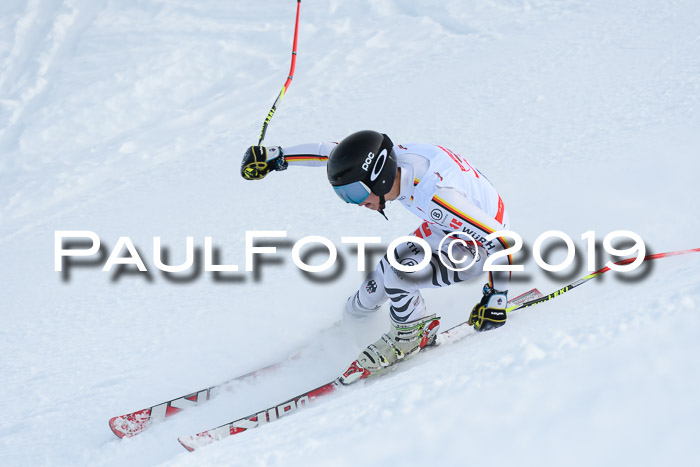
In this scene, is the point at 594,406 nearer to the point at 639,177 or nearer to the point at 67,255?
the point at 639,177

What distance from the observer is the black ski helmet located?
2.60 m

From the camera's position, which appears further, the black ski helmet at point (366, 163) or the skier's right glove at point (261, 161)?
the skier's right glove at point (261, 161)

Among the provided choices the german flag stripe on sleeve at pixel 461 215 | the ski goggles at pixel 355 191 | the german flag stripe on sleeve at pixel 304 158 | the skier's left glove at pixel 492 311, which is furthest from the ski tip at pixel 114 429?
the german flag stripe on sleeve at pixel 461 215

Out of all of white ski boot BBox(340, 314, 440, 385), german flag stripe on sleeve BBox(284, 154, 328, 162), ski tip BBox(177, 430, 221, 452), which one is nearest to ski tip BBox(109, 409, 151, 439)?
ski tip BBox(177, 430, 221, 452)

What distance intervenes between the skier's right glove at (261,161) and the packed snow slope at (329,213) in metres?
1.13

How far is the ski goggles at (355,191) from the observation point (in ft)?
8.65

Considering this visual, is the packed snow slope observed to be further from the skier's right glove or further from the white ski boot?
the skier's right glove

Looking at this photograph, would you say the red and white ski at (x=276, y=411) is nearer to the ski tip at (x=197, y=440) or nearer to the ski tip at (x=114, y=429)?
the ski tip at (x=197, y=440)

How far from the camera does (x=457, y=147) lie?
564 cm

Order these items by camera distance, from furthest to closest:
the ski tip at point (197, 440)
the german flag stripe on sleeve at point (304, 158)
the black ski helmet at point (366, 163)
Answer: the german flag stripe on sleeve at point (304, 158) → the ski tip at point (197, 440) → the black ski helmet at point (366, 163)

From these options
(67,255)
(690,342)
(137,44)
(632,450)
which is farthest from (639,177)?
(137,44)

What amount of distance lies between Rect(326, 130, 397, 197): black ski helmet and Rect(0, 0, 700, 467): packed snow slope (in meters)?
0.83

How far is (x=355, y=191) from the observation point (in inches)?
105

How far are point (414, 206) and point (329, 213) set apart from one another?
2.23 metres
